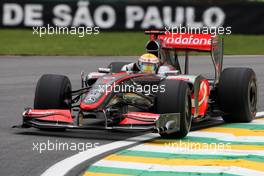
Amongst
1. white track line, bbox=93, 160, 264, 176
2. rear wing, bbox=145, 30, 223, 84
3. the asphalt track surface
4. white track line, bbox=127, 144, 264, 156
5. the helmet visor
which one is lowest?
white track line, bbox=93, 160, 264, 176

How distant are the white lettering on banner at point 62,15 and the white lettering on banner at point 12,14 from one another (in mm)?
1254

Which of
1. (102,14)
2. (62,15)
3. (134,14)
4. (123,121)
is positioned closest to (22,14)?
(62,15)

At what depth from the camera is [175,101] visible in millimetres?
10922

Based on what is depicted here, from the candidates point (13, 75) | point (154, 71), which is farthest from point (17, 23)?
point (154, 71)

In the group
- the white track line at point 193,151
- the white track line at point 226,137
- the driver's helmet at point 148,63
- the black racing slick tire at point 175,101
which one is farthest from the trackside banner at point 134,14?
the white track line at point 193,151

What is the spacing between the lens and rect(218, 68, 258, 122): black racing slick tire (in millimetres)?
12492

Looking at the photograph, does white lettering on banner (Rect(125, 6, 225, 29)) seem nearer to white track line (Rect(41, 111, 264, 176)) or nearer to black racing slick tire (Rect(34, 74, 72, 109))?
black racing slick tire (Rect(34, 74, 72, 109))

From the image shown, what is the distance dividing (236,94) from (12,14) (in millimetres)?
20231

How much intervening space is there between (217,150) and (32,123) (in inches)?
96.7

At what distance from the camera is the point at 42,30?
1291 inches

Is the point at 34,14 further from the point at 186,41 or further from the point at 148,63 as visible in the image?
the point at 148,63

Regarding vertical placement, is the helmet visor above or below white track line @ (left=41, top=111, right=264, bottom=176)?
above

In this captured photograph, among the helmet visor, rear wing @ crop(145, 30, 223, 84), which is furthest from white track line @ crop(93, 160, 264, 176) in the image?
rear wing @ crop(145, 30, 223, 84)

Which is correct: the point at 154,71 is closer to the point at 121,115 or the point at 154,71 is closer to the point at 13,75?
the point at 121,115
